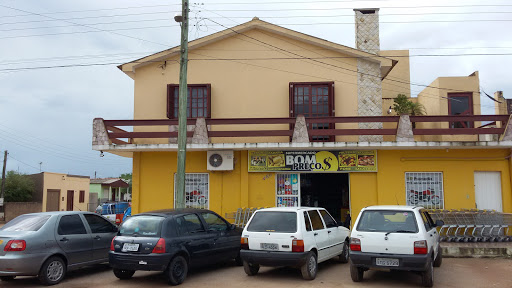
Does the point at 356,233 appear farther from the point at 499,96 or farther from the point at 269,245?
the point at 499,96

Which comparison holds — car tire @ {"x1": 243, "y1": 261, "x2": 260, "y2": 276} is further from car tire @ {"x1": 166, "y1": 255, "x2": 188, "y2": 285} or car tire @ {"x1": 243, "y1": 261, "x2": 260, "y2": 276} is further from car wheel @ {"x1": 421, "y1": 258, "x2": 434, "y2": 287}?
car wheel @ {"x1": 421, "y1": 258, "x2": 434, "y2": 287}

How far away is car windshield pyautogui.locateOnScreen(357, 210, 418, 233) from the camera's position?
8.53 metres

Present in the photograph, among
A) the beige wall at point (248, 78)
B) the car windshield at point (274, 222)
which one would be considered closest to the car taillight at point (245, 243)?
the car windshield at point (274, 222)

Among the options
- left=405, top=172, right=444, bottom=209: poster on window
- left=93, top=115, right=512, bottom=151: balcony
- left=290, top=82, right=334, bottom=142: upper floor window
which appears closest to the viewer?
left=93, top=115, right=512, bottom=151: balcony

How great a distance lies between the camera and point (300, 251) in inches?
348

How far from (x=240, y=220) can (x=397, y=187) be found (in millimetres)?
5652

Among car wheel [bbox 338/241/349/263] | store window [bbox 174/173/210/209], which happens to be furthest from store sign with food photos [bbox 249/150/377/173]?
car wheel [bbox 338/241/349/263]

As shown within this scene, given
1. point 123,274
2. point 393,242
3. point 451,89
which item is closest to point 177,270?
point 123,274

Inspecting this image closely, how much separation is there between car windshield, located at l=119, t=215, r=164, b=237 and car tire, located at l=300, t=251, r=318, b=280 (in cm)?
310

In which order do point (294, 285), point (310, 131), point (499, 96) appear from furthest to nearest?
point (499, 96) → point (310, 131) → point (294, 285)

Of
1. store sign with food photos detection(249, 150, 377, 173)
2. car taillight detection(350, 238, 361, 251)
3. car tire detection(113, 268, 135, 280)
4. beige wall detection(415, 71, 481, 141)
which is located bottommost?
car tire detection(113, 268, 135, 280)

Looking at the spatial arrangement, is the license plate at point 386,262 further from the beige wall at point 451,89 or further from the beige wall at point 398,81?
the beige wall at point 398,81

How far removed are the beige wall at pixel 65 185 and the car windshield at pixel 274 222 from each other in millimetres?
34095

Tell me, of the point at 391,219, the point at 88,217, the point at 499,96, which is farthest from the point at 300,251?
the point at 499,96
